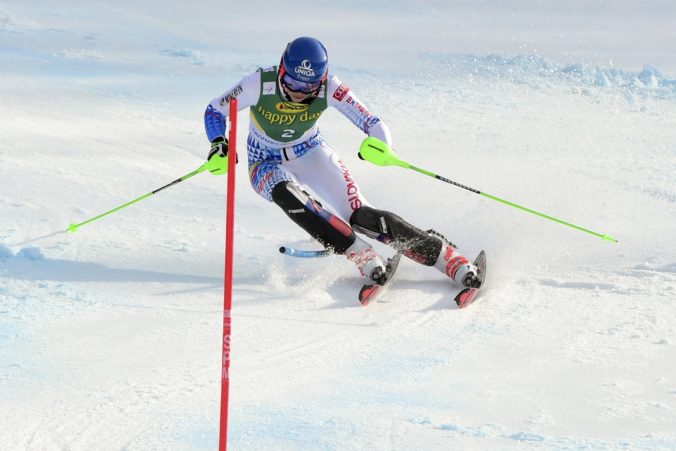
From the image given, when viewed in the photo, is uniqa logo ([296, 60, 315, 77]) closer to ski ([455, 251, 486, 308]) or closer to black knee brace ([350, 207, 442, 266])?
black knee brace ([350, 207, 442, 266])

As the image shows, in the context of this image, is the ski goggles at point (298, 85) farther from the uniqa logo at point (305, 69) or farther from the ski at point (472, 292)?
the ski at point (472, 292)

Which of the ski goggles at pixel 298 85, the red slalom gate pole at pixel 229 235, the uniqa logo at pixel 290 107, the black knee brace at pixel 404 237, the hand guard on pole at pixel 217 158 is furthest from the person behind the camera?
the uniqa logo at pixel 290 107

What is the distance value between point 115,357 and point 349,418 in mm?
1221

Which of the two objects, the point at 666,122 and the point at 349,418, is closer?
the point at 349,418

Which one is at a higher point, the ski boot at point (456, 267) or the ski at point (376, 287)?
the ski boot at point (456, 267)

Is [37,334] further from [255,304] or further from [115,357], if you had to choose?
[255,304]

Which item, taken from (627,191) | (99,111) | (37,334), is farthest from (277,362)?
(99,111)

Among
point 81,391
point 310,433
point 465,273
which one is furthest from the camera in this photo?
point 465,273

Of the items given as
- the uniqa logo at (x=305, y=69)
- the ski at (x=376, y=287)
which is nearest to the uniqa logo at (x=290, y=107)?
the uniqa logo at (x=305, y=69)

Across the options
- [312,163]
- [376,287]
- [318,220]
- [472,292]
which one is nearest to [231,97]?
[312,163]

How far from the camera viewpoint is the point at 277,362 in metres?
4.40

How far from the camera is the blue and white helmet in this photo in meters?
5.34

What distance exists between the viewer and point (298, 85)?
5469 millimetres

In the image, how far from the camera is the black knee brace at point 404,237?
556cm
